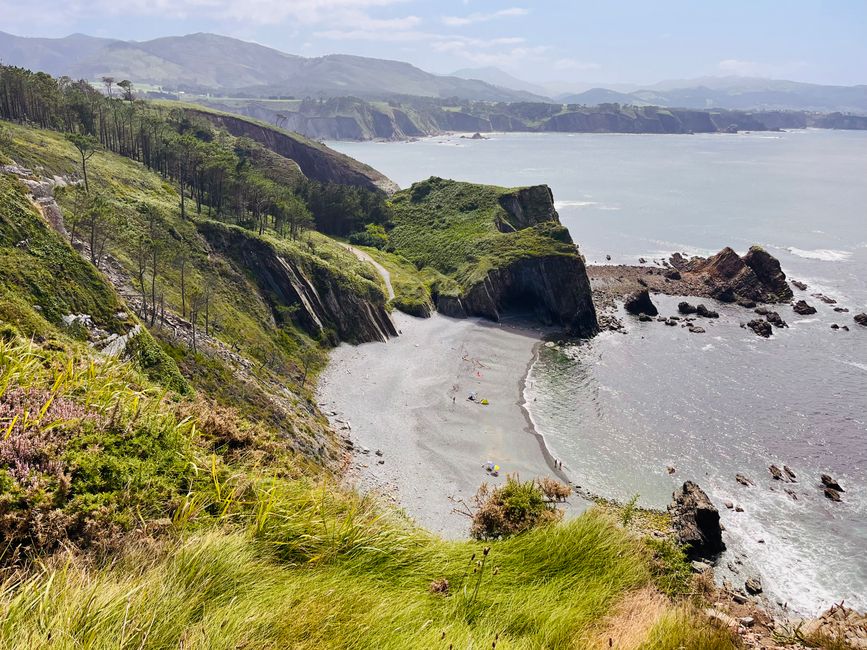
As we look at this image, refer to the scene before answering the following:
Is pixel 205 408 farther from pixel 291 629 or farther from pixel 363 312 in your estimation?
pixel 363 312

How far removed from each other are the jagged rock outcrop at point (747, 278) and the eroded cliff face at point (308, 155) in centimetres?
8232

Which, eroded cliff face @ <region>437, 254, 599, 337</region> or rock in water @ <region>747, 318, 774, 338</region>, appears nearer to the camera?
rock in water @ <region>747, 318, 774, 338</region>

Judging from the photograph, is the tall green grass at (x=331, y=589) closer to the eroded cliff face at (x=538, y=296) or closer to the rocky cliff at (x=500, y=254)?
the eroded cliff face at (x=538, y=296)

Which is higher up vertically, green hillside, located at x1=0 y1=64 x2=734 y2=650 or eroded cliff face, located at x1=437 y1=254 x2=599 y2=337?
green hillside, located at x1=0 y1=64 x2=734 y2=650

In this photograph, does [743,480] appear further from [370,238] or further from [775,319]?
[370,238]

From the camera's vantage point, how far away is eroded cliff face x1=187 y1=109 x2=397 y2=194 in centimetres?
13888

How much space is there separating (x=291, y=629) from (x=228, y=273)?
56573mm

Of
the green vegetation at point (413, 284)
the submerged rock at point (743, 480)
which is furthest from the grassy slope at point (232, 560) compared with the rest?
the green vegetation at point (413, 284)

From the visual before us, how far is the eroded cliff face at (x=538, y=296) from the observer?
239ft

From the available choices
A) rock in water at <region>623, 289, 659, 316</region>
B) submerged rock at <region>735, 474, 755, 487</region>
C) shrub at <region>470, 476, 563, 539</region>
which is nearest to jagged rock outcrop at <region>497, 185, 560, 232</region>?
rock in water at <region>623, 289, 659, 316</region>

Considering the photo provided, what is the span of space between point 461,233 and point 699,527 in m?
71.6

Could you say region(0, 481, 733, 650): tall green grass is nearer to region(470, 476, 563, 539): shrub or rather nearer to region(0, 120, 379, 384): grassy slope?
region(470, 476, 563, 539): shrub

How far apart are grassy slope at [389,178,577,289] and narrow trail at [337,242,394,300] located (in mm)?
8565

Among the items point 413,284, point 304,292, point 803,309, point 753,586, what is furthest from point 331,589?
point 803,309
